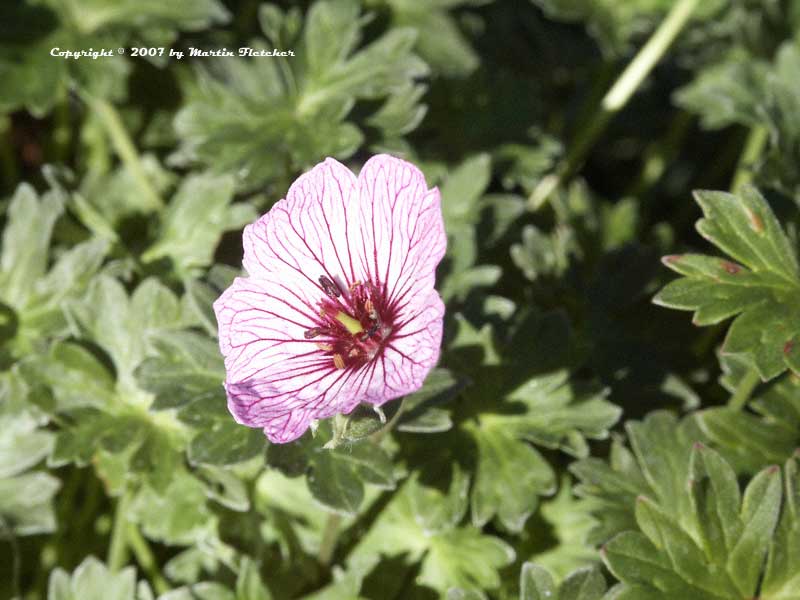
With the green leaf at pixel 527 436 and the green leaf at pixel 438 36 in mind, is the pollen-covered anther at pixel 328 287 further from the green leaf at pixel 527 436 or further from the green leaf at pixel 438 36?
the green leaf at pixel 438 36

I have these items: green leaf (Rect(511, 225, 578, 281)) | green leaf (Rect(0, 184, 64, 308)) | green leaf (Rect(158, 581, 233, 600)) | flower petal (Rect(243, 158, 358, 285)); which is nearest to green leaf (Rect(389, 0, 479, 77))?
green leaf (Rect(511, 225, 578, 281))

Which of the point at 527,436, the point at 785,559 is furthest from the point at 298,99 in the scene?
the point at 785,559

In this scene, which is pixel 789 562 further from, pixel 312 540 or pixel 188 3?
pixel 188 3

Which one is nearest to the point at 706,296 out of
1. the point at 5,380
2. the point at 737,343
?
the point at 737,343

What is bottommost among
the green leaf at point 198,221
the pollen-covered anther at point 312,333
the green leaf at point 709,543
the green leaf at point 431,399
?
the green leaf at point 709,543

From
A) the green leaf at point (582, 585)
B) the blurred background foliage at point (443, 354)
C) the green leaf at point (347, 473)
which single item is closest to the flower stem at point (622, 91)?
the blurred background foliage at point (443, 354)

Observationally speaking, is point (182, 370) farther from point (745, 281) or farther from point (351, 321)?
point (745, 281)
